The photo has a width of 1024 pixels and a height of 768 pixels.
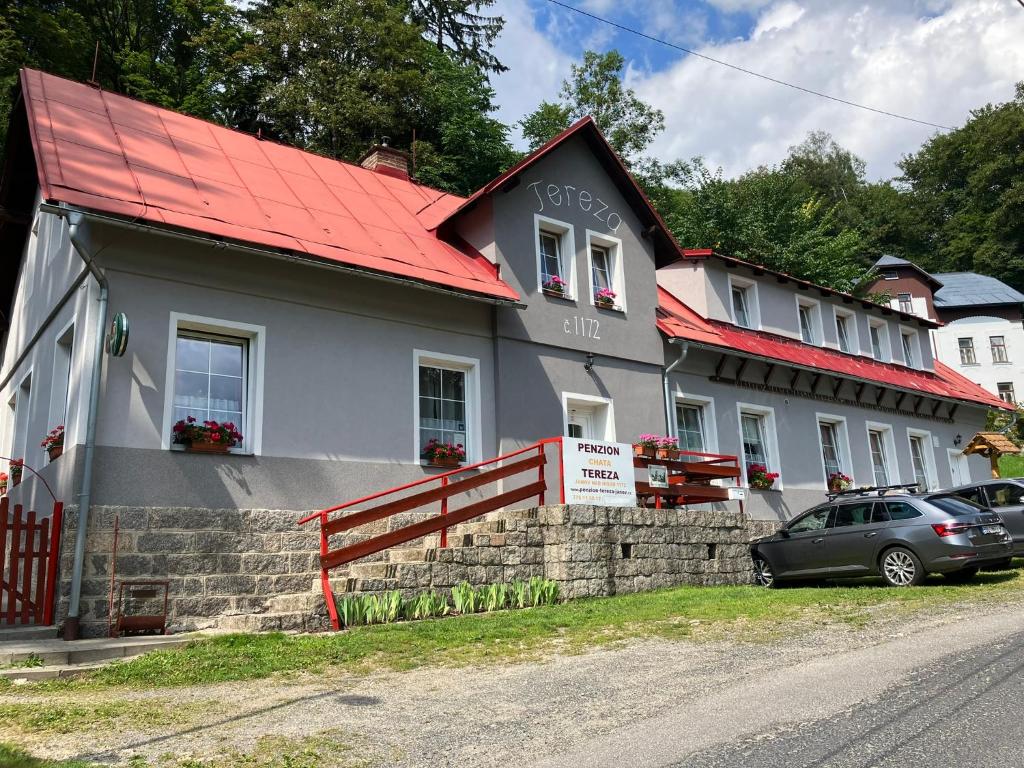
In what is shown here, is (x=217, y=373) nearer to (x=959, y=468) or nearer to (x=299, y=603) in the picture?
(x=299, y=603)

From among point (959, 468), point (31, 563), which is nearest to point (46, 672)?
point (31, 563)

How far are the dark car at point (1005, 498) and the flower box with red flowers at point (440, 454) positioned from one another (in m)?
7.91

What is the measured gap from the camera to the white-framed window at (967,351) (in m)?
58.1

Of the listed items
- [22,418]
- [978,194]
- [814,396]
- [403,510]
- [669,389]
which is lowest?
[403,510]

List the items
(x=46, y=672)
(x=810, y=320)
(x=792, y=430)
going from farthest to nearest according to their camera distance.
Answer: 1. (x=810, y=320)
2. (x=792, y=430)
3. (x=46, y=672)

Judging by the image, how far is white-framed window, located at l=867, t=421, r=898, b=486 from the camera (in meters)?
22.6

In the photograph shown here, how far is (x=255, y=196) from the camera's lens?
13.7 m

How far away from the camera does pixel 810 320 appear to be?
74.6ft

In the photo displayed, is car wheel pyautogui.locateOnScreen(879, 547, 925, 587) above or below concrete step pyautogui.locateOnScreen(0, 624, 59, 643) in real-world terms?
above

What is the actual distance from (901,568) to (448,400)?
7.25m

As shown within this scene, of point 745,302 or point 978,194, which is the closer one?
point 745,302

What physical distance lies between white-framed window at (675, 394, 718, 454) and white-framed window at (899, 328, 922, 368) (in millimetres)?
9670

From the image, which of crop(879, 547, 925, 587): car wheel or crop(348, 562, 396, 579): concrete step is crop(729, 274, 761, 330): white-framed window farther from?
crop(348, 562, 396, 579): concrete step

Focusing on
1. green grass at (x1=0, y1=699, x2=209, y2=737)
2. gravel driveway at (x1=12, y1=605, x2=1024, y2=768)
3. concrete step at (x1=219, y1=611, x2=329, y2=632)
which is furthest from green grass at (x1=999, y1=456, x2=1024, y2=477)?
green grass at (x1=0, y1=699, x2=209, y2=737)
